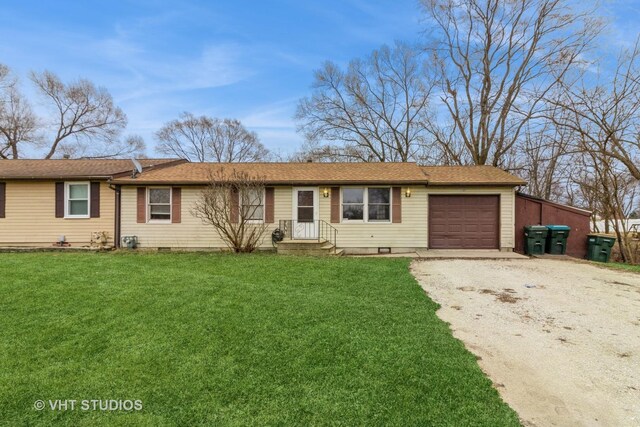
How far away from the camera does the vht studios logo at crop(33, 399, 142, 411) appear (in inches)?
93.2

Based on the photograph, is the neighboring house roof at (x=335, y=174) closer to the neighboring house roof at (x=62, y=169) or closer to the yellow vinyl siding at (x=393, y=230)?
the yellow vinyl siding at (x=393, y=230)

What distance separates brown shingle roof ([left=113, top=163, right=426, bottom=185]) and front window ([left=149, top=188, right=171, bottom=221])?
46 cm

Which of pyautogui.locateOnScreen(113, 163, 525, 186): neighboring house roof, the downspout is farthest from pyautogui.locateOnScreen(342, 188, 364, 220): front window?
the downspout

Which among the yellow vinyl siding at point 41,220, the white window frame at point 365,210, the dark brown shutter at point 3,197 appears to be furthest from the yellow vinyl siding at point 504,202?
the dark brown shutter at point 3,197

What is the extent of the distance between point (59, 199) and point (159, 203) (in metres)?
3.59

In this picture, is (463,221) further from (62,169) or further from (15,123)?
(15,123)

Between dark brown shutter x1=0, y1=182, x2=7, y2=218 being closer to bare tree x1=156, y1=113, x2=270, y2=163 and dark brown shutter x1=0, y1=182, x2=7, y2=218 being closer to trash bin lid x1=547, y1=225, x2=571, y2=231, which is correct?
trash bin lid x1=547, y1=225, x2=571, y2=231

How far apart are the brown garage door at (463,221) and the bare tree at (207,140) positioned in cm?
2387

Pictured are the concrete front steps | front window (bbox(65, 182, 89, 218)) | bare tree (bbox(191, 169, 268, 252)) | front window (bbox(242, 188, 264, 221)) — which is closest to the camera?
bare tree (bbox(191, 169, 268, 252))

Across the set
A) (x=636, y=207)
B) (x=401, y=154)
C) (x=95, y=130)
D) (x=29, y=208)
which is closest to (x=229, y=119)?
(x=95, y=130)

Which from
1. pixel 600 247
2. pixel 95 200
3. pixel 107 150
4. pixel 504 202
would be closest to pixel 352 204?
pixel 504 202

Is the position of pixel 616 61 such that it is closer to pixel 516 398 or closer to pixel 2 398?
pixel 516 398

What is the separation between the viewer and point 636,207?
25.3m

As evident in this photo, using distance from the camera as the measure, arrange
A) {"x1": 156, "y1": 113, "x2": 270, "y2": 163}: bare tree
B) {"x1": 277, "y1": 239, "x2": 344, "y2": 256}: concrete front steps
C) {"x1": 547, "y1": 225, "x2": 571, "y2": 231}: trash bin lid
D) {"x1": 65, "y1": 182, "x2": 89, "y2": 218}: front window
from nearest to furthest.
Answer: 1. {"x1": 277, "y1": 239, "x2": 344, "y2": 256}: concrete front steps
2. {"x1": 547, "y1": 225, "x2": 571, "y2": 231}: trash bin lid
3. {"x1": 65, "y1": 182, "x2": 89, "y2": 218}: front window
4. {"x1": 156, "y1": 113, "x2": 270, "y2": 163}: bare tree
